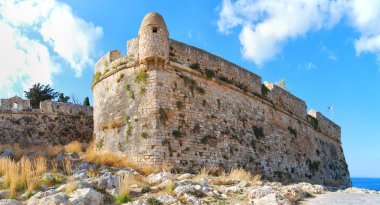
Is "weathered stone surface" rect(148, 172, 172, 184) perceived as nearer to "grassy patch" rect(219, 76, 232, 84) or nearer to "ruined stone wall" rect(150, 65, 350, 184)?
"ruined stone wall" rect(150, 65, 350, 184)

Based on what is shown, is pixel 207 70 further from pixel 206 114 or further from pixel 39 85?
pixel 39 85

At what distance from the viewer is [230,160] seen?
14664 millimetres

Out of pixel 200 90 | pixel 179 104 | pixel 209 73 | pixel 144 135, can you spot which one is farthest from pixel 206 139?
pixel 209 73

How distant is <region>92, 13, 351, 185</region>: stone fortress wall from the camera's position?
13227mm

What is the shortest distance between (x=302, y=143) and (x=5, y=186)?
16.0 metres

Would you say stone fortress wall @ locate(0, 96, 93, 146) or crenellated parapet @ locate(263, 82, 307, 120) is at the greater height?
crenellated parapet @ locate(263, 82, 307, 120)

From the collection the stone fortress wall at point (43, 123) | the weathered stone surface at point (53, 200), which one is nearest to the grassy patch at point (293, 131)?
the stone fortress wall at point (43, 123)

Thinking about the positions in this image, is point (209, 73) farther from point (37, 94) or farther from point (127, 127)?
point (37, 94)

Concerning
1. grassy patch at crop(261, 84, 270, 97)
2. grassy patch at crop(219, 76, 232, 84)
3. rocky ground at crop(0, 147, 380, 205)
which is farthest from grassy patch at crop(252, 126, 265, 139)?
rocky ground at crop(0, 147, 380, 205)

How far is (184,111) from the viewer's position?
45.3 feet

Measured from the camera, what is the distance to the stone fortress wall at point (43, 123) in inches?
761

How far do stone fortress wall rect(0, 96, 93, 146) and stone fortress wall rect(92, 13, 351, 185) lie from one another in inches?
184

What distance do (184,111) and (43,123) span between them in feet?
31.9

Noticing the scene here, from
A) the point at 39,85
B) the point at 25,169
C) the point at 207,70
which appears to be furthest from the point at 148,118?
the point at 39,85
